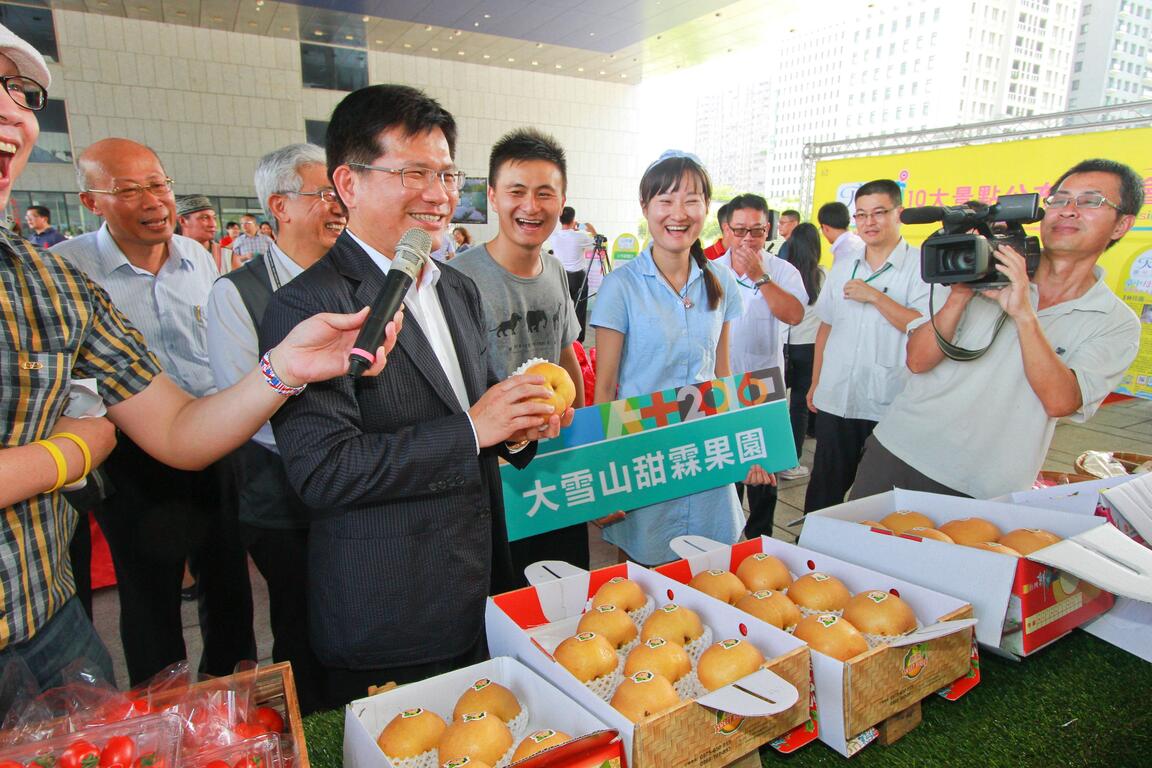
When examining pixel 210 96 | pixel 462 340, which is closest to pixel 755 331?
pixel 462 340

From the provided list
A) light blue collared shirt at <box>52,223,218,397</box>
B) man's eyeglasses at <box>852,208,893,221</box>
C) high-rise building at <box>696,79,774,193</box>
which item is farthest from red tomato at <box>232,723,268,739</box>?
high-rise building at <box>696,79,774,193</box>

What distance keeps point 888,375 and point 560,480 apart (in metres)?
1.84

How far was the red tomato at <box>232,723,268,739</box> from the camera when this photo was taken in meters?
0.87

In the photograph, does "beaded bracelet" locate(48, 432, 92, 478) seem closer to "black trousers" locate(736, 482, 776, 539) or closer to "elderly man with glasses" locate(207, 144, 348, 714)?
"elderly man with glasses" locate(207, 144, 348, 714)

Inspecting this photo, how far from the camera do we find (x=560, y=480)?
6.78ft

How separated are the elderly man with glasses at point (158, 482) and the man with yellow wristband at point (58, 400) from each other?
113 cm

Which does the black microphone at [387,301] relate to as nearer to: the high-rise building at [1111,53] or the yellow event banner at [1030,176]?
the yellow event banner at [1030,176]

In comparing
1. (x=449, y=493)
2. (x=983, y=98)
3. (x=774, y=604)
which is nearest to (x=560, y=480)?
(x=449, y=493)

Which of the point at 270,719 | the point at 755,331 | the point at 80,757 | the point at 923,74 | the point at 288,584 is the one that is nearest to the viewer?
the point at 80,757

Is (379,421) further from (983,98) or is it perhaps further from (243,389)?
(983,98)

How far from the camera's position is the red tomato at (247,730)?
2.86 feet

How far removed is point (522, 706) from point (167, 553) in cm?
180

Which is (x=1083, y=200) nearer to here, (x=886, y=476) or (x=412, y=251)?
(x=886, y=476)

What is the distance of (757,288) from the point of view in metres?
3.74
